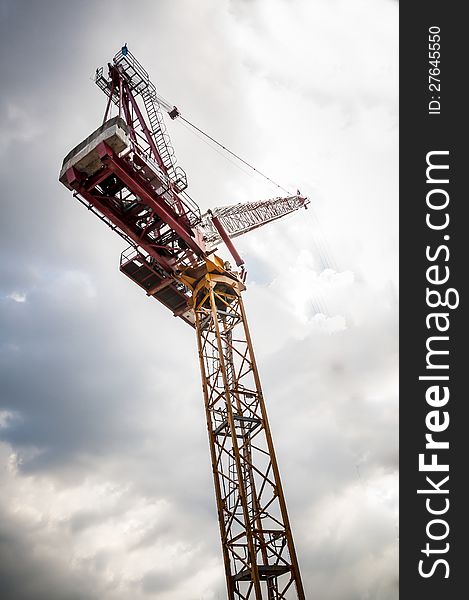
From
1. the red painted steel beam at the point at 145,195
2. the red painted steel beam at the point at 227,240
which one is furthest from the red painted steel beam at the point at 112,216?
the red painted steel beam at the point at 227,240

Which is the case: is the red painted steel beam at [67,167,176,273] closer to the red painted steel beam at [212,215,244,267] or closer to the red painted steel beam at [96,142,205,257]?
the red painted steel beam at [96,142,205,257]

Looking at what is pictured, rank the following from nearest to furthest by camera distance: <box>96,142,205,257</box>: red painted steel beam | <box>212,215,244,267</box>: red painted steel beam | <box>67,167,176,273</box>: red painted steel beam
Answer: <box>96,142,205,257</box>: red painted steel beam < <box>67,167,176,273</box>: red painted steel beam < <box>212,215,244,267</box>: red painted steel beam

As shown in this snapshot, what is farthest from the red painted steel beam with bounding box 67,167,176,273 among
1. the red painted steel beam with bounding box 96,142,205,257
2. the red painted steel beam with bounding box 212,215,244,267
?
the red painted steel beam with bounding box 212,215,244,267

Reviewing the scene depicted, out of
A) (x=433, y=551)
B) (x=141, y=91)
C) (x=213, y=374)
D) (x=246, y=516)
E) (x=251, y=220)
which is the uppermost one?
(x=141, y=91)

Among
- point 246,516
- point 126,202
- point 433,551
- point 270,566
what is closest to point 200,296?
point 126,202

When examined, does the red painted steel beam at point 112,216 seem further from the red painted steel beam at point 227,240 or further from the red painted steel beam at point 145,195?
the red painted steel beam at point 227,240

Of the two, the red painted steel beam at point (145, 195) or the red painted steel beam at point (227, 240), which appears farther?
the red painted steel beam at point (227, 240)

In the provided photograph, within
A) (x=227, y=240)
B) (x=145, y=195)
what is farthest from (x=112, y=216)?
(x=227, y=240)

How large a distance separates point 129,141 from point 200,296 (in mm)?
8966

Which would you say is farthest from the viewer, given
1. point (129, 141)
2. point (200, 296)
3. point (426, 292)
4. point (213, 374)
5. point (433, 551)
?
point (200, 296)

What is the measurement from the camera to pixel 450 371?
13156mm

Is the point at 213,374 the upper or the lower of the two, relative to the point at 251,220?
lower

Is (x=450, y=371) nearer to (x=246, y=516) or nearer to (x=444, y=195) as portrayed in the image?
(x=444, y=195)

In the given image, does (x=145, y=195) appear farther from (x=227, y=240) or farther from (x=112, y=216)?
(x=227, y=240)
